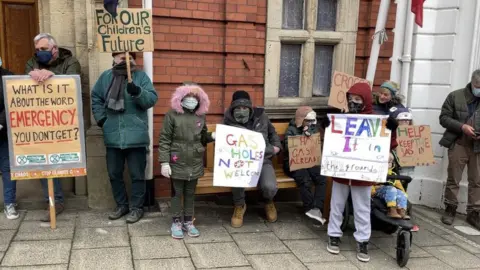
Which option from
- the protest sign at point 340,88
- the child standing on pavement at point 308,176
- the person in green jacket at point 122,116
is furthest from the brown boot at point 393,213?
the person in green jacket at point 122,116

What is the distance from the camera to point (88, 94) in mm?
5152

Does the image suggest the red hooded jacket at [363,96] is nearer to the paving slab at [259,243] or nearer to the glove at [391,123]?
the glove at [391,123]

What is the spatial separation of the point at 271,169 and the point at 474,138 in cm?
243

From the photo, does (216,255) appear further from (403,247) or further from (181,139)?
(403,247)

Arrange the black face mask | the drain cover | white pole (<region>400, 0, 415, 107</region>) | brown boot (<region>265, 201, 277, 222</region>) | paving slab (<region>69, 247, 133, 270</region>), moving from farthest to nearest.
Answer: white pole (<region>400, 0, 415, 107</region>) → the drain cover → brown boot (<region>265, 201, 277, 222</region>) → the black face mask → paving slab (<region>69, 247, 133, 270</region>)

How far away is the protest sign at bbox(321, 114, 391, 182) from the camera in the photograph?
13.4 feet

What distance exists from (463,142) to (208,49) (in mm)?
3331

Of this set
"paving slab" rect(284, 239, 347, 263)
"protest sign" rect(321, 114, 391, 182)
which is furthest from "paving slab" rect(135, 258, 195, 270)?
"protest sign" rect(321, 114, 391, 182)

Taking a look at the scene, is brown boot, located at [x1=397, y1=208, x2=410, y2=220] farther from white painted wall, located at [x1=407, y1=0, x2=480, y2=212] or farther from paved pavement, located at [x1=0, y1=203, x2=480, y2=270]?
white painted wall, located at [x1=407, y1=0, x2=480, y2=212]

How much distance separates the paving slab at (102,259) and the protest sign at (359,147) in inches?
80.4

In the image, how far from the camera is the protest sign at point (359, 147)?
13.4 feet

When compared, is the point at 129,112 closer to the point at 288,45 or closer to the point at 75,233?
the point at 75,233

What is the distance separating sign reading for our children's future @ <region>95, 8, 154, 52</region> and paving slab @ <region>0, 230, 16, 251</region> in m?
2.01

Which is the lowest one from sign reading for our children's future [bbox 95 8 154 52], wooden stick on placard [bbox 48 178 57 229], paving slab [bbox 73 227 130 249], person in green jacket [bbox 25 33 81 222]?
paving slab [bbox 73 227 130 249]
